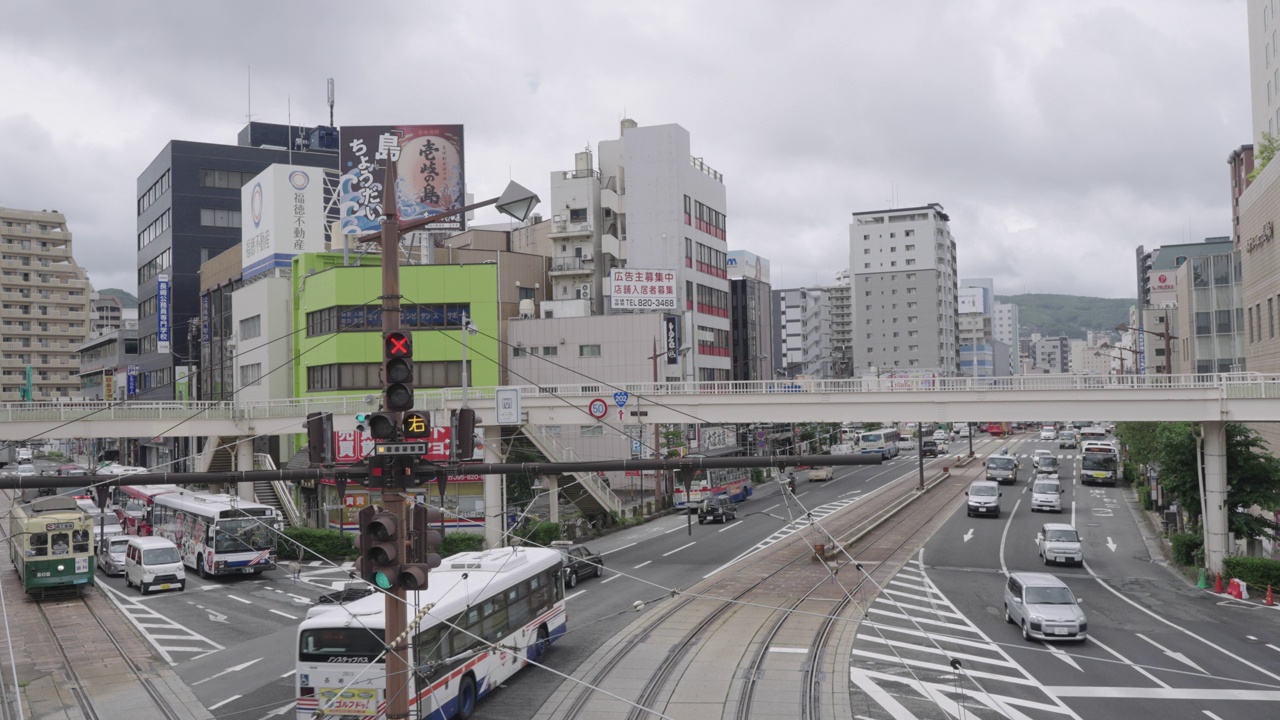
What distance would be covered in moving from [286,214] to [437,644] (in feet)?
192

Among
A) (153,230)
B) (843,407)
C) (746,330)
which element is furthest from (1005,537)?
(153,230)

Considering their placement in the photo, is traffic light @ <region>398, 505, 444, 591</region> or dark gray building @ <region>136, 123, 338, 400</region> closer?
traffic light @ <region>398, 505, 444, 591</region>

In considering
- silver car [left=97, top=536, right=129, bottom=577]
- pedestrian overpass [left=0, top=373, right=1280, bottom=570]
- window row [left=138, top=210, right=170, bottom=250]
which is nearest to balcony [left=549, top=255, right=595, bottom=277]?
pedestrian overpass [left=0, top=373, right=1280, bottom=570]

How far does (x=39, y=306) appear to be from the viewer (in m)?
128

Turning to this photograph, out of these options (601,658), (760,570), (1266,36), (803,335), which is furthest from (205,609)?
(803,335)

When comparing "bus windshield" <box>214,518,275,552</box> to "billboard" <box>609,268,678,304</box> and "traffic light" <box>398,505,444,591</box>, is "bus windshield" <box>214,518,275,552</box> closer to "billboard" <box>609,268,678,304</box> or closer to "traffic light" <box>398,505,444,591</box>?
"traffic light" <box>398,505,444,591</box>

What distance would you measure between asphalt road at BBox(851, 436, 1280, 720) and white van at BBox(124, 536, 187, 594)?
85.1 ft

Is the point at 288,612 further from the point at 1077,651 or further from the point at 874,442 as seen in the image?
the point at 874,442

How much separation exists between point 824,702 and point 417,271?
45.8 meters

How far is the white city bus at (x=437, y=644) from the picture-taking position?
17.5 metres

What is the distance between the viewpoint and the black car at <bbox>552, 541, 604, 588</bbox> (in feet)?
115

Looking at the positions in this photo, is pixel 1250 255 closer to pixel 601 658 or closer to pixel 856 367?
pixel 601 658

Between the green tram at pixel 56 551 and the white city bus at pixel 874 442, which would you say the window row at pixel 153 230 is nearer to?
the green tram at pixel 56 551

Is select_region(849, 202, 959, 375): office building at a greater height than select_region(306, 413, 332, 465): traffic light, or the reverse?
select_region(849, 202, 959, 375): office building
